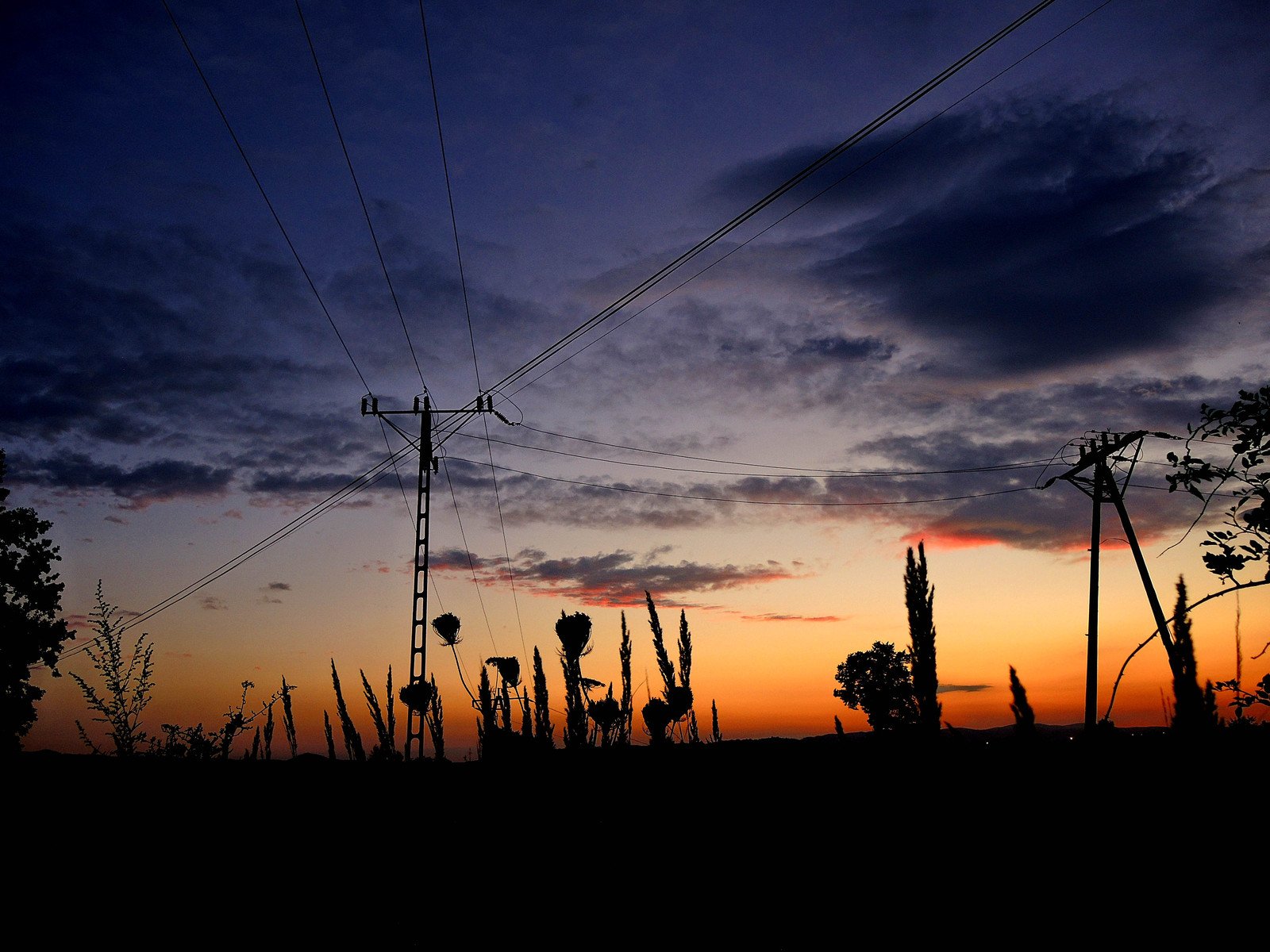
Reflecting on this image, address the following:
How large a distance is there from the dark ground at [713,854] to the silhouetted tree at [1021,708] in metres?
0.37

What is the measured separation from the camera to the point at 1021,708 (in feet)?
9.79

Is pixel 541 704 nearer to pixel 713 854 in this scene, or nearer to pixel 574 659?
pixel 574 659

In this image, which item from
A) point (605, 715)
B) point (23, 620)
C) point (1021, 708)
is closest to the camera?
point (1021, 708)

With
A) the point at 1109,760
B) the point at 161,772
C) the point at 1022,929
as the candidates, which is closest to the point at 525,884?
the point at 1022,929

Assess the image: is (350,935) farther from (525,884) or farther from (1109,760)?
(1109,760)

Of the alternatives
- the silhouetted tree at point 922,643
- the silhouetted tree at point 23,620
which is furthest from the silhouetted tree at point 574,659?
the silhouetted tree at point 23,620

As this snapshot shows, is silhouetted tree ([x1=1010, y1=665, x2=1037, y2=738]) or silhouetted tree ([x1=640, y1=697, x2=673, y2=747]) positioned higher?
silhouetted tree ([x1=1010, y1=665, x2=1037, y2=738])

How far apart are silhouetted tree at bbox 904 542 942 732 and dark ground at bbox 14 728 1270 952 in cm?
40

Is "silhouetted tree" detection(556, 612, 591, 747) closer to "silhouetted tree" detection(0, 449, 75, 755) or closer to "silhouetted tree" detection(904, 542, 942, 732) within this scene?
"silhouetted tree" detection(904, 542, 942, 732)

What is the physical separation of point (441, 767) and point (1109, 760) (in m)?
4.82

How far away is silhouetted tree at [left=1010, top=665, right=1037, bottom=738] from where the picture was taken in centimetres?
291

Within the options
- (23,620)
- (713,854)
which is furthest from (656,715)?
(23,620)

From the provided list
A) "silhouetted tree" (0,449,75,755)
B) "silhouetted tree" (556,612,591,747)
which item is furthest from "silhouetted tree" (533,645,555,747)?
"silhouetted tree" (0,449,75,755)

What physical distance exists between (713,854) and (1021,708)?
1475 mm
